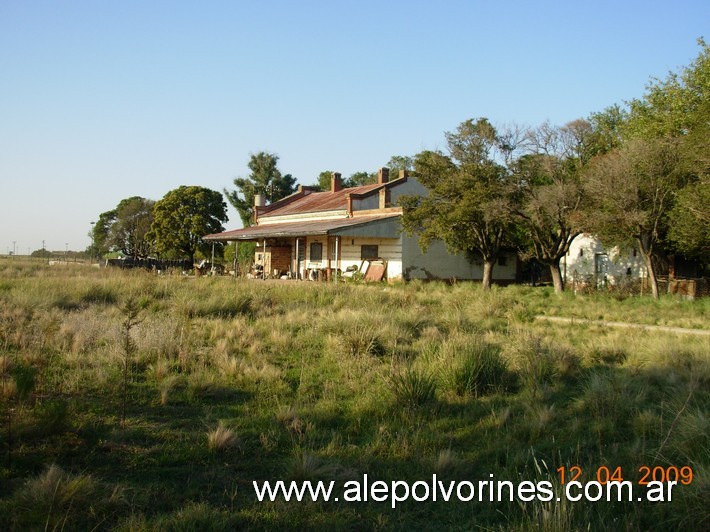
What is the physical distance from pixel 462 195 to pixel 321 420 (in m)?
21.9

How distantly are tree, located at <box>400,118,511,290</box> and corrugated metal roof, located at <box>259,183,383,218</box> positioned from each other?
7642mm

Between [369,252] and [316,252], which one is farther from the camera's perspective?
[316,252]

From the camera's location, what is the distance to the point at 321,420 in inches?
239

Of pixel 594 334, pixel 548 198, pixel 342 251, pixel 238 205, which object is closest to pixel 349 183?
pixel 238 205

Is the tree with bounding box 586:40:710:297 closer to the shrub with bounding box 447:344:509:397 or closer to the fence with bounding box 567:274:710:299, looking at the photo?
the fence with bounding box 567:274:710:299

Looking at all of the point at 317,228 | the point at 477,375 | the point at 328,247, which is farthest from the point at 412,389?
the point at 328,247

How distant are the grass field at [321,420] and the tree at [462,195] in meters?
15.0

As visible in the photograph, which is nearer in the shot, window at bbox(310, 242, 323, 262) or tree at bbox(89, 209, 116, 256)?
window at bbox(310, 242, 323, 262)

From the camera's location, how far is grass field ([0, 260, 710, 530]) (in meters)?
4.04

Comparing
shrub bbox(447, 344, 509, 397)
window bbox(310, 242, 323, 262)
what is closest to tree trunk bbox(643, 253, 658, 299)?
shrub bbox(447, 344, 509, 397)

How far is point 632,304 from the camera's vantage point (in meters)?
20.0

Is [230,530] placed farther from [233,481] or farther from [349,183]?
[349,183]
